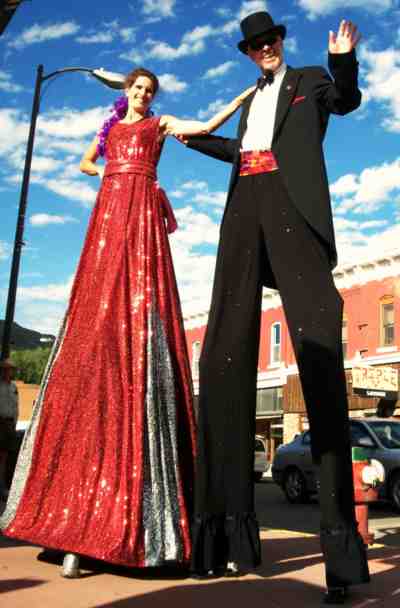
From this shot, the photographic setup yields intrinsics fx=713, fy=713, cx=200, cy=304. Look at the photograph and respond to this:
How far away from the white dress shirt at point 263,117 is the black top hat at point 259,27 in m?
0.20

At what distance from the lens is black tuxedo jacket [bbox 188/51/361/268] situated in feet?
10.00

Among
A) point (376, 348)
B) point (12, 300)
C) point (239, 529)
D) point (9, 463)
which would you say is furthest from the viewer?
point (376, 348)

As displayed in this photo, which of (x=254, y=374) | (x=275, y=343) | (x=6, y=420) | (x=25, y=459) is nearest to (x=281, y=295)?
(x=254, y=374)

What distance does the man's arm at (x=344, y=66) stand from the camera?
297 centimetres

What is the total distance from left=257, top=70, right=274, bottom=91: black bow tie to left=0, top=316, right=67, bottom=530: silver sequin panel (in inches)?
61.5

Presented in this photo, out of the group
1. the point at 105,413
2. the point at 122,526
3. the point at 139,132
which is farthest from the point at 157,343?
the point at 139,132

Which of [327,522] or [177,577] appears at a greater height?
[327,522]

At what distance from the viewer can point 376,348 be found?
2395cm

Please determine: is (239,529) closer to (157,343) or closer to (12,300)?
(157,343)

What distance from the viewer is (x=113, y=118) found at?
13.7 feet

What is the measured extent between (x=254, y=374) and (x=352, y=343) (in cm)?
2233

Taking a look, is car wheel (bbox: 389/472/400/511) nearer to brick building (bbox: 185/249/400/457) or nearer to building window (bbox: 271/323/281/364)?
brick building (bbox: 185/249/400/457)

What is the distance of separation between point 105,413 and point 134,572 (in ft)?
2.39

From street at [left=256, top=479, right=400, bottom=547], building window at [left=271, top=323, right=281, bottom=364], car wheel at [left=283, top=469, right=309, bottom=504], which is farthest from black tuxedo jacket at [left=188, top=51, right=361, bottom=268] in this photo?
building window at [left=271, top=323, right=281, bottom=364]
